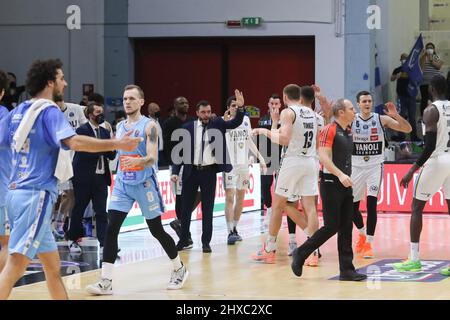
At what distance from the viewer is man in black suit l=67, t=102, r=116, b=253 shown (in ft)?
42.7

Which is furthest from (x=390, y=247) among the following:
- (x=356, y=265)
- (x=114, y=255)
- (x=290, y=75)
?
(x=290, y=75)

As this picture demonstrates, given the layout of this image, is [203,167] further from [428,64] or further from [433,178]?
[428,64]

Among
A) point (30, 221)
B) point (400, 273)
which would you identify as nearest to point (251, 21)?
point (400, 273)

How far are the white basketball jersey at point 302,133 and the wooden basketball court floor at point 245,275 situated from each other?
1.46 meters

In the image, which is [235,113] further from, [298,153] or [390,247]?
[390,247]

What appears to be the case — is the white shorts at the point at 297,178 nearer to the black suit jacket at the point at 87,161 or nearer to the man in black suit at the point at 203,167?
the man in black suit at the point at 203,167

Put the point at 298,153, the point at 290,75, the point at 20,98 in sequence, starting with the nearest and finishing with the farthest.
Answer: the point at 298,153, the point at 20,98, the point at 290,75

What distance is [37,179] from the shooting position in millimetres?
7426

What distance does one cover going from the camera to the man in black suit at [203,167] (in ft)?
43.9

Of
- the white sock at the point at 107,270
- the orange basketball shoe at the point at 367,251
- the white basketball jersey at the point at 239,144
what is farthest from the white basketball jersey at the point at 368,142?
the white sock at the point at 107,270

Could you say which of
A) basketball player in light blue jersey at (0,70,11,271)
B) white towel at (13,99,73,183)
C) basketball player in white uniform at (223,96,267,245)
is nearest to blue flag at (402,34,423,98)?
basketball player in white uniform at (223,96,267,245)
